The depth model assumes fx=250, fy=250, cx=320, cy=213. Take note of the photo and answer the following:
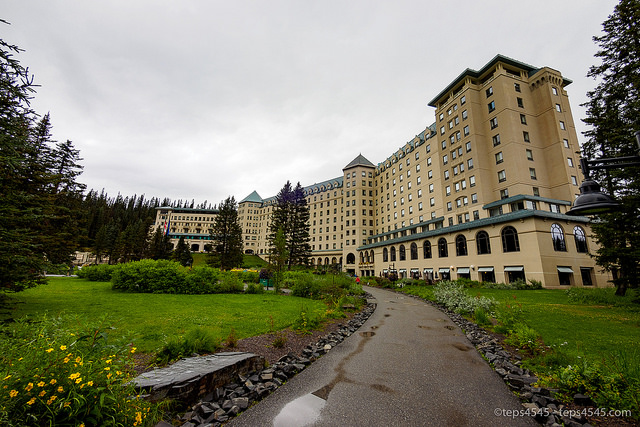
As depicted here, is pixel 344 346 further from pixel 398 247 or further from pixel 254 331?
pixel 398 247

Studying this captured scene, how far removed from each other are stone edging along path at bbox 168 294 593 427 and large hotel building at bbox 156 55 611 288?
26.4 metres

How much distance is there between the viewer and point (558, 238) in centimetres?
2941

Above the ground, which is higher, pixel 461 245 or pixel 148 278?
pixel 461 245

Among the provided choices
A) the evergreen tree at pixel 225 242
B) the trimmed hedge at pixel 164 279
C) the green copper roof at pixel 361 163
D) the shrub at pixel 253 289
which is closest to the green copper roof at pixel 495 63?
the green copper roof at pixel 361 163

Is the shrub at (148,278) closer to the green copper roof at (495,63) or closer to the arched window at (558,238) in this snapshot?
the arched window at (558,238)

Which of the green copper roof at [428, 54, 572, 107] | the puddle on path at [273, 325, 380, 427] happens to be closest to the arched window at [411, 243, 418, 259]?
the green copper roof at [428, 54, 572, 107]

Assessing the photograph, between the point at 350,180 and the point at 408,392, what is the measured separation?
74087mm

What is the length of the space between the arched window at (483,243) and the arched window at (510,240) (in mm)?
1972

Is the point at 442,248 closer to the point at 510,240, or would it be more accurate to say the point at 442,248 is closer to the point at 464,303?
the point at 510,240

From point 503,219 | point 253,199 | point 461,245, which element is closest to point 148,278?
point 503,219

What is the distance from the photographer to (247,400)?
4.70 meters

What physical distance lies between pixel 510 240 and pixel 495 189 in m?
9.86

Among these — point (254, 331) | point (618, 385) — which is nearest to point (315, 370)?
point (254, 331)

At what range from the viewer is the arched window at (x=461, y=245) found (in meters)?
37.0
